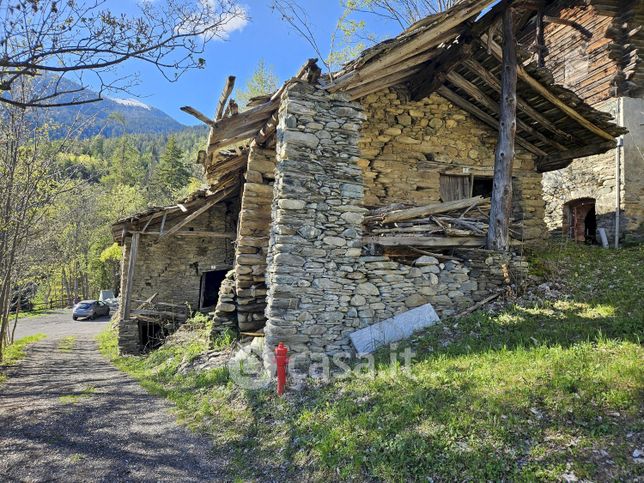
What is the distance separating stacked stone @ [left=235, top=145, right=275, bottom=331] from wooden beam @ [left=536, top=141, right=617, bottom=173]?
6416 mm

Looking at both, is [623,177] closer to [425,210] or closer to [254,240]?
[425,210]

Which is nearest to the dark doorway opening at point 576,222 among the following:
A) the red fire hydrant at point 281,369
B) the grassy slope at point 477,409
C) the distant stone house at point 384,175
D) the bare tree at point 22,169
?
the distant stone house at point 384,175

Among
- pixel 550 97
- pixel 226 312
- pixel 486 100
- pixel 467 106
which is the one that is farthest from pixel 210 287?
pixel 550 97

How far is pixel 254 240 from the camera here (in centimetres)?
757

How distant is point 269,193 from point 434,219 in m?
3.34

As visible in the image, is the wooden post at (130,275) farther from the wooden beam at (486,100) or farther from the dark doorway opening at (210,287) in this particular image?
the wooden beam at (486,100)

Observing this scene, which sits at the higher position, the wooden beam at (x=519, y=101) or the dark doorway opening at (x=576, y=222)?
the wooden beam at (x=519, y=101)

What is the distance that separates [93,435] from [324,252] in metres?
3.81

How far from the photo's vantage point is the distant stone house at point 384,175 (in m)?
5.70

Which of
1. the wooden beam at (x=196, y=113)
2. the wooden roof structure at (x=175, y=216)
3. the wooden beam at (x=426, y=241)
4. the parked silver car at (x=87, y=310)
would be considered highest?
the wooden beam at (x=196, y=113)

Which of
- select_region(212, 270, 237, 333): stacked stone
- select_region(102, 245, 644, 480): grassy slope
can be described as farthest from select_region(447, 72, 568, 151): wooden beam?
select_region(212, 270, 237, 333): stacked stone

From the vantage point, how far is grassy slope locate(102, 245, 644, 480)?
2789mm

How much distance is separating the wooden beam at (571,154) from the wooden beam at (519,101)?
1.15 ft

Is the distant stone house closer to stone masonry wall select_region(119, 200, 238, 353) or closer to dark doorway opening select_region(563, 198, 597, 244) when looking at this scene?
stone masonry wall select_region(119, 200, 238, 353)
